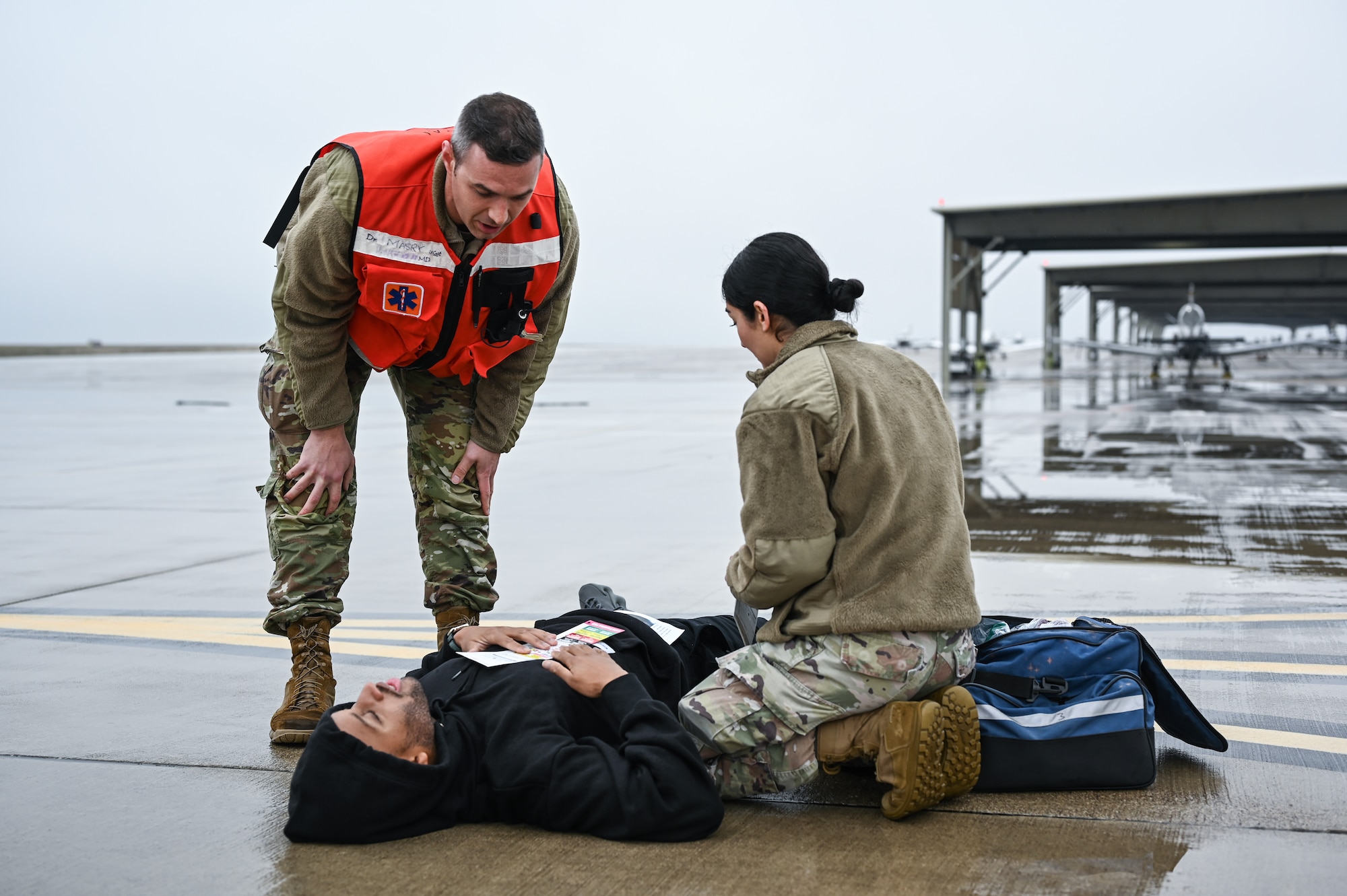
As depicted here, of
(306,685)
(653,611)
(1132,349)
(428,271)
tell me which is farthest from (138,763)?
(1132,349)

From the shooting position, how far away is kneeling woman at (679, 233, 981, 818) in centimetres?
267

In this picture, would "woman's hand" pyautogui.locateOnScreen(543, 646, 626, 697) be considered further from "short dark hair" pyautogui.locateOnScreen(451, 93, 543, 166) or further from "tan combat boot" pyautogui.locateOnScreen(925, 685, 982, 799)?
"short dark hair" pyautogui.locateOnScreen(451, 93, 543, 166)

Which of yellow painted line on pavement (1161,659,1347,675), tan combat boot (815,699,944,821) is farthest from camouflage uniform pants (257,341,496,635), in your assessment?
yellow painted line on pavement (1161,659,1347,675)

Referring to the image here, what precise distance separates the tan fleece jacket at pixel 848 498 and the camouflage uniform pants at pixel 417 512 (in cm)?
144

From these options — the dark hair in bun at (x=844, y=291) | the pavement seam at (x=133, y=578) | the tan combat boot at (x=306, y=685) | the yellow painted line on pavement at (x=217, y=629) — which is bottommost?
the pavement seam at (x=133, y=578)

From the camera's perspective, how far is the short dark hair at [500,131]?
10.4 ft

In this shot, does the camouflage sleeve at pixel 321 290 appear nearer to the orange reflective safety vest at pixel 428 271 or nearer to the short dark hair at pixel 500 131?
the orange reflective safety vest at pixel 428 271

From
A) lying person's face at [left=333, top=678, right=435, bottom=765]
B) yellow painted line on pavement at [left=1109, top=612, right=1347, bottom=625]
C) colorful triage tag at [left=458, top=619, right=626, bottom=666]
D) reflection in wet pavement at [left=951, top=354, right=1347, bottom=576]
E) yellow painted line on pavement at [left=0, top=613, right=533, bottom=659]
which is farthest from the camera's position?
reflection in wet pavement at [left=951, top=354, right=1347, bottom=576]

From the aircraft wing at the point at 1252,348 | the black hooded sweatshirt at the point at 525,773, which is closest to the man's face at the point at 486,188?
the black hooded sweatshirt at the point at 525,773

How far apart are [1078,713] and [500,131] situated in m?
2.20

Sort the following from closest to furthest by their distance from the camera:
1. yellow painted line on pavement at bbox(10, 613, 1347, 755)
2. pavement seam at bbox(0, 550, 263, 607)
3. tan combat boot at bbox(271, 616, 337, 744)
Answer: tan combat boot at bbox(271, 616, 337, 744), yellow painted line on pavement at bbox(10, 613, 1347, 755), pavement seam at bbox(0, 550, 263, 607)

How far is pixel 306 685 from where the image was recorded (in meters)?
3.50

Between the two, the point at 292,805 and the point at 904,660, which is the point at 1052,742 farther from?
the point at 292,805

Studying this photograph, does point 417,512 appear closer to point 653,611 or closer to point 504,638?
point 504,638
